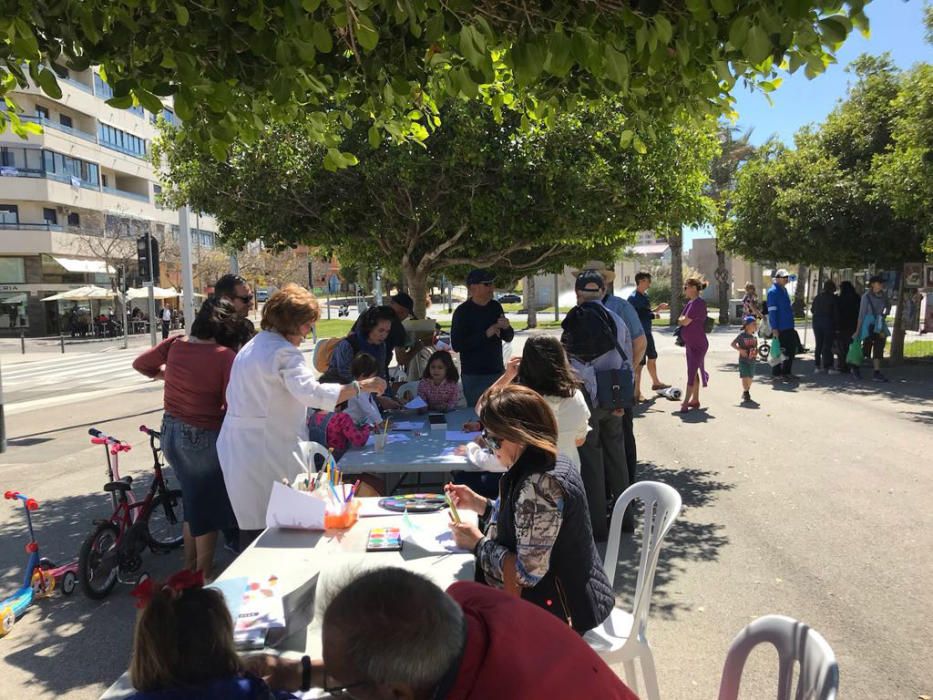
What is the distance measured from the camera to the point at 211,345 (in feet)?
13.6

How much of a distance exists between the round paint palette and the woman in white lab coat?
2.05 ft

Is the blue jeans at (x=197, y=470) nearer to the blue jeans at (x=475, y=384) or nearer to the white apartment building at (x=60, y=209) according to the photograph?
the blue jeans at (x=475, y=384)

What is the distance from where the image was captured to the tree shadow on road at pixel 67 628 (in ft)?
11.7

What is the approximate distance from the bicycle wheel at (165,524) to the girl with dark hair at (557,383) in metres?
2.95

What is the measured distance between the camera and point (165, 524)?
5457 mm

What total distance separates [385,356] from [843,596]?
13.6 feet

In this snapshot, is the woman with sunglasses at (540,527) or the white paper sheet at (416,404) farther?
the white paper sheet at (416,404)

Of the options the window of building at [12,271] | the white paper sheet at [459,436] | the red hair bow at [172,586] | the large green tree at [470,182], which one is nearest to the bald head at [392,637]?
the red hair bow at [172,586]

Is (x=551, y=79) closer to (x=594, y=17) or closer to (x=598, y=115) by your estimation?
(x=594, y=17)

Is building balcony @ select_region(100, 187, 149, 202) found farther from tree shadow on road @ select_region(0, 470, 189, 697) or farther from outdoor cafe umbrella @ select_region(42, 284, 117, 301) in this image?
tree shadow on road @ select_region(0, 470, 189, 697)

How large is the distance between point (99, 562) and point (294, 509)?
2.23 meters

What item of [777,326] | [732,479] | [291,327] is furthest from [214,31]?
[777,326]

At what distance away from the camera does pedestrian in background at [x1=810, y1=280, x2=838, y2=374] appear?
1340 centimetres

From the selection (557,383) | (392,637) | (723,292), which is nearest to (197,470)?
(557,383)
